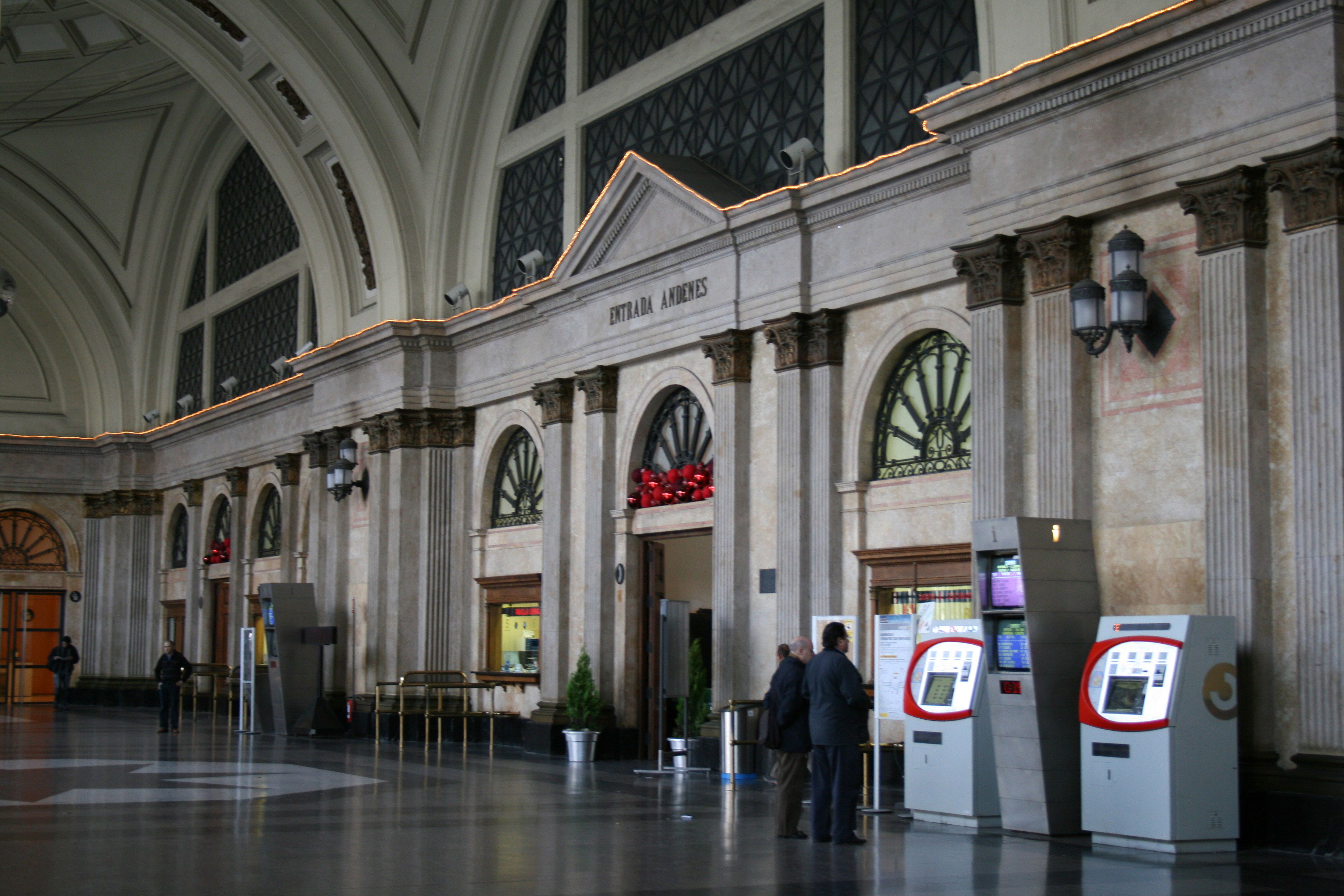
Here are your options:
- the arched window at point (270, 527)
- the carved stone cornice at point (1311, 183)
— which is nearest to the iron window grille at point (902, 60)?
the carved stone cornice at point (1311, 183)

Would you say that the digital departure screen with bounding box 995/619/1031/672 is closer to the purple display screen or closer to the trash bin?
the purple display screen

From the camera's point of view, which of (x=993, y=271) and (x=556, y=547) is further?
(x=556, y=547)

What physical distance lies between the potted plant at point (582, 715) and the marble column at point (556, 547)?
4.19ft

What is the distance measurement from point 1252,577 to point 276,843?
7.14 m

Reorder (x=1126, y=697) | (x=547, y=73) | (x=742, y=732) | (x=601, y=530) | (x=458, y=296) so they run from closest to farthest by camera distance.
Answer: (x=1126, y=697), (x=742, y=732), (x=601, y=530), (x=547, y=73), (x=458, y=296)

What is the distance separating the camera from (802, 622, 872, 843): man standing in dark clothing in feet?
36.0

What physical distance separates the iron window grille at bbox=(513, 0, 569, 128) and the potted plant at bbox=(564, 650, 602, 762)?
8314 millimetres

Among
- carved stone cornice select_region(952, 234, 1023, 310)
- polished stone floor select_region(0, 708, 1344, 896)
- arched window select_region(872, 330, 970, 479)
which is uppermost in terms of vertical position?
carved stone cornice select_region(952, 234, 1023, 310)

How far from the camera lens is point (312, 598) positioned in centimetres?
2530

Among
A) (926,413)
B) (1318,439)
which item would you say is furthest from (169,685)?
(1318,439)

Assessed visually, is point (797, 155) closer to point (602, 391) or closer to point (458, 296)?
point (602, 391)

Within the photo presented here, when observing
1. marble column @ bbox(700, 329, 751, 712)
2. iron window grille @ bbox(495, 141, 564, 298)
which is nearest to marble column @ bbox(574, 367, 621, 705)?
marble column @ bbox(700, 329, 751, 712)

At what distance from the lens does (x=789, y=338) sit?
16859mm

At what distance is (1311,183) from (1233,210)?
2.06 ft
